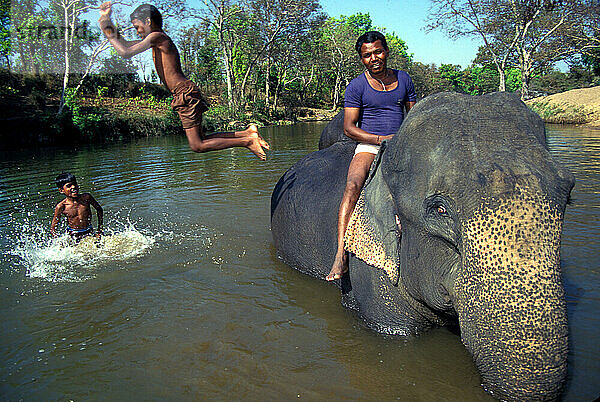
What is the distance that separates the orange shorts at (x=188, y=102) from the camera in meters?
4.43

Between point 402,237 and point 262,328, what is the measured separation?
1.51 m

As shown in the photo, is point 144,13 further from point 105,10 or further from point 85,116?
point 85,116

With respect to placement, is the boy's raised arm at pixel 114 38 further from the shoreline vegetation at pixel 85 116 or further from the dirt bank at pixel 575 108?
the dirt bank at pixel 575 108

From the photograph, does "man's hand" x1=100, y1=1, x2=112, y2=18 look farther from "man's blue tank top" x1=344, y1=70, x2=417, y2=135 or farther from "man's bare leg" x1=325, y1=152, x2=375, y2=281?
"man's bare leg" x1=325, y1=152, x2=375, y2=281

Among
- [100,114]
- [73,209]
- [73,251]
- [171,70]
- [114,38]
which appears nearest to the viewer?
[114,38]

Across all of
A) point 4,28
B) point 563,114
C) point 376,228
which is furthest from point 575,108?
point 4,28

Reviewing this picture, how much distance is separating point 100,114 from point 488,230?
27.2 m

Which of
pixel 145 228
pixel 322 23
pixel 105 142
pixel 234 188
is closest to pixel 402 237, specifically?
pixel 145 228

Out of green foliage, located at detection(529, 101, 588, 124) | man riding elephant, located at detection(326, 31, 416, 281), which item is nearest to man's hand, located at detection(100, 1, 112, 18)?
man riding elephant, located at detection(326, 31, 416, 281)

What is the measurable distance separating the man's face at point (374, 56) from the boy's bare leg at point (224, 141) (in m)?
1.38

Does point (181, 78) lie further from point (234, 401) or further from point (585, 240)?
point (585, 240)

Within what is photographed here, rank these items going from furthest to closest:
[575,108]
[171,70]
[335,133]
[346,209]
Answer: [575,108] → [335,133] → [171,70] → [346,209]

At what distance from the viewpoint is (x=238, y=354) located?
3262 millimetres

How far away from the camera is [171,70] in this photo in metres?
4.30
